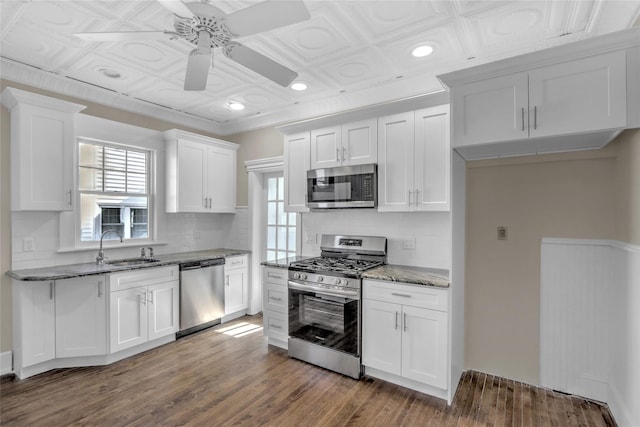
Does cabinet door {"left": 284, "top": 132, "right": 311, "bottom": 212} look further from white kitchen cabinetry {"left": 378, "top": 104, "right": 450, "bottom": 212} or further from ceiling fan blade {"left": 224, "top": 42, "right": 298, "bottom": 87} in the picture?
ceiling fan blade {"left": 224, "top": 42, "right": 298, "bottom": 87}

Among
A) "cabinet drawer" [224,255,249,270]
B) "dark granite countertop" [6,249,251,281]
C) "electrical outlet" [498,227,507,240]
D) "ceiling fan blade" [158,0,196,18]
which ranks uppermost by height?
"ceiling fan blade" [158,0,196,18]

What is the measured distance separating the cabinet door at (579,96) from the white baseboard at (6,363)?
4821 millimetres

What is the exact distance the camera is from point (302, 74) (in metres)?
3.21

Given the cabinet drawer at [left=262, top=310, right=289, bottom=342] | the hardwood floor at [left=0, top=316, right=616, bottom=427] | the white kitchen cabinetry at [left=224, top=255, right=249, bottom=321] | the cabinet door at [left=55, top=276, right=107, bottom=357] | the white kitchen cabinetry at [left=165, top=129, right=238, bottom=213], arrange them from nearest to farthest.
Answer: the hardwood floor at [left=0, top=316, right=616, bottom=427]
the cabinet door at [left=55, top=276, right=107, bottom=357]
the cabinet drawer at [left=262, top=310, right=289, bottom=342]
the white kitchen cabinetry at [left=165, top=129, right=238, bottom=213]
the white kitchen cabinetry at [left=224, top=255, right=249, bottom=321]

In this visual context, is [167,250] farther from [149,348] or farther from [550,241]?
[550,241]

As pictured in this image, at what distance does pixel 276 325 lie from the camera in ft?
11.8

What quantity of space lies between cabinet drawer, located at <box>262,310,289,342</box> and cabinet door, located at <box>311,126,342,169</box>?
1732mm

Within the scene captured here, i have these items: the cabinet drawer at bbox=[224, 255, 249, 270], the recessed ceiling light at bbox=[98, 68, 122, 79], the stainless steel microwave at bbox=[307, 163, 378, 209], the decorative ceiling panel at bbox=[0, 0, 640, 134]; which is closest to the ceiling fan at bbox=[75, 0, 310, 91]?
the decorative ceiling panel at bbox=[0, 0, 640, 134]

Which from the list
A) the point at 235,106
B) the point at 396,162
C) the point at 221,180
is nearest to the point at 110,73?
the point at 235,106

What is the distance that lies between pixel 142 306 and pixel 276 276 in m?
1.47

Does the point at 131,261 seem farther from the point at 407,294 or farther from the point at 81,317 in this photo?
the point at 407,294

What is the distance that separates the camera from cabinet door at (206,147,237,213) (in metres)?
4.56

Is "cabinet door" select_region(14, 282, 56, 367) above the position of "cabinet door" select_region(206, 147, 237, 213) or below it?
below

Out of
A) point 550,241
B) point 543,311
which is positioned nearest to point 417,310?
point 543,311
